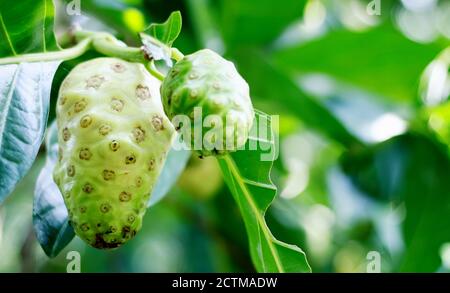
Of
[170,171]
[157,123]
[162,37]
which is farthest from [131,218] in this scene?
[170,171]

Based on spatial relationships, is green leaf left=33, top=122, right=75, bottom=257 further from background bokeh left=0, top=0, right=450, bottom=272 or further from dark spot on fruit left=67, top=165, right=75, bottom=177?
background bokeh left=0, top=0, right=450, bottom=272

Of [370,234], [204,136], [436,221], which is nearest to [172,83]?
[204,136]

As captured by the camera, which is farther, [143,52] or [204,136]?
[143,52]

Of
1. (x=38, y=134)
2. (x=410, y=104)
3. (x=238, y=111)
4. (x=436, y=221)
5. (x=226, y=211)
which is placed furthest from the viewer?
(x=226, y=211)

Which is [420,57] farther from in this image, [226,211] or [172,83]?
[172,83]
